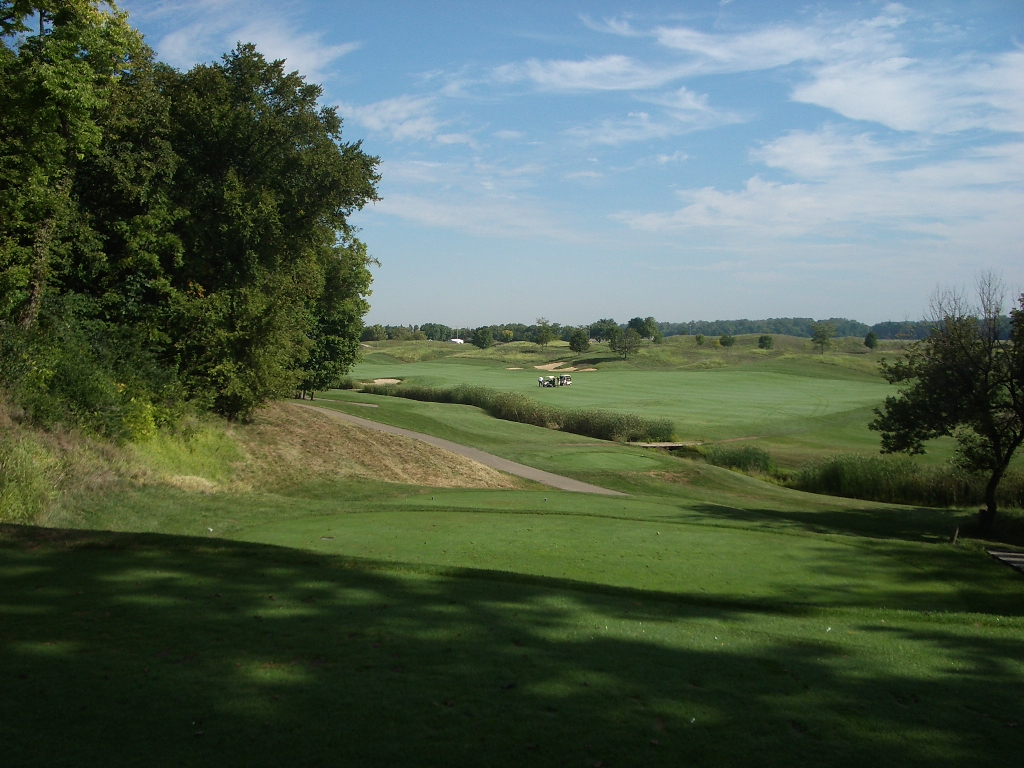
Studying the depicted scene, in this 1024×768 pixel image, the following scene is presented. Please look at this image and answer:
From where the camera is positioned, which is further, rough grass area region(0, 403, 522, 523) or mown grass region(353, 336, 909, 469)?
mown grass region(353, 336, 909, 469)

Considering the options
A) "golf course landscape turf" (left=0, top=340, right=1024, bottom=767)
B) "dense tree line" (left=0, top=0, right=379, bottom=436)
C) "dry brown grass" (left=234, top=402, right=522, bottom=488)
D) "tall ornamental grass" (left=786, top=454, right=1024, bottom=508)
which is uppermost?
"dense tree line" (left=0, top=0, right=379, bottom=436)

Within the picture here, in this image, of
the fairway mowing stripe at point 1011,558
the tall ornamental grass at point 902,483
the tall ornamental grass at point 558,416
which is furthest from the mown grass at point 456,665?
the tall ornamental grass at point 558,416

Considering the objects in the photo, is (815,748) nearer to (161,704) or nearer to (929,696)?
(929,696)

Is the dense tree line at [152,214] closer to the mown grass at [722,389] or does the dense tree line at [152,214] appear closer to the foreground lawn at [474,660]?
the foreground lawn at [474,660]

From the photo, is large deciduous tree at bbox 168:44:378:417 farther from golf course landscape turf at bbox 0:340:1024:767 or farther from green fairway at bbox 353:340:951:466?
green fairway at bbox 353:340:951:466

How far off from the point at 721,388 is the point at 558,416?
32295 mm

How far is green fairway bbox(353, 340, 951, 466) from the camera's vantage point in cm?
5447

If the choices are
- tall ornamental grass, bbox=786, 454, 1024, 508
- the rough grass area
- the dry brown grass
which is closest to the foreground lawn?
the rough grass area

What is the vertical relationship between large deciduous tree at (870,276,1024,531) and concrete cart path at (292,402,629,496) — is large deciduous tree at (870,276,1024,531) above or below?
above

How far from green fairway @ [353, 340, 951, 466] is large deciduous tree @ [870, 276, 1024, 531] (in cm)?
1705

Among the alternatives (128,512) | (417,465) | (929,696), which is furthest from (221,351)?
(929,696)

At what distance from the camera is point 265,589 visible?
7895mm

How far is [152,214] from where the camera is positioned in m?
25.1

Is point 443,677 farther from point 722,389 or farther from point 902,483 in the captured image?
point 722,389
